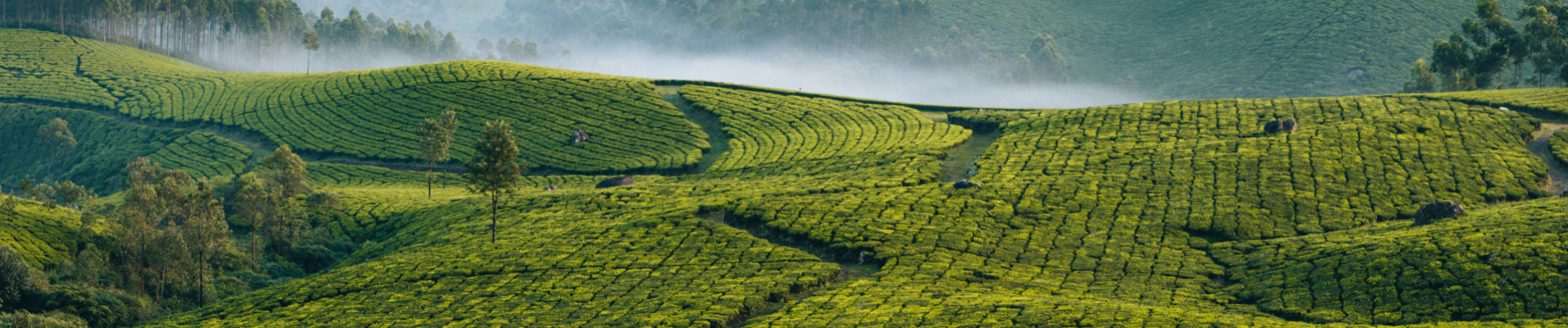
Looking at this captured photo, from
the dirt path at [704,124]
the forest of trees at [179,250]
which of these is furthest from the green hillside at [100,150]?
the dirt path at [704,124]

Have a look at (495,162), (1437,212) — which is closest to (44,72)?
(495,162)

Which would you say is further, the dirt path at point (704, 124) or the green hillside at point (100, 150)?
the green hillside at point (100, 150)

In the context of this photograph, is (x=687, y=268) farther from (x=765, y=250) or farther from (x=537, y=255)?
(x=537, y=255)

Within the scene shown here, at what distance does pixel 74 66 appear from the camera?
5635 inches

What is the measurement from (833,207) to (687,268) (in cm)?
1460

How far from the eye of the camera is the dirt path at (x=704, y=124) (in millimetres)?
95931

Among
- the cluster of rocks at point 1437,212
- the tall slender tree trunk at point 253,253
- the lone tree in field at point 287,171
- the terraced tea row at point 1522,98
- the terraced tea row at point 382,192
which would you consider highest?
the terraced tea row at point 1522,98

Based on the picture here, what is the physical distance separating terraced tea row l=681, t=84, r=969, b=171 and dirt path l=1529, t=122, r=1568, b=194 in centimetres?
4273

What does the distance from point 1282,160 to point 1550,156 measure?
19746 mm

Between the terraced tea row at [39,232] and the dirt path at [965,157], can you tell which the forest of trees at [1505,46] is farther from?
the terraced tea row at [39,232]

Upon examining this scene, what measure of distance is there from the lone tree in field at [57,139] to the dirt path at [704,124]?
64473 mm

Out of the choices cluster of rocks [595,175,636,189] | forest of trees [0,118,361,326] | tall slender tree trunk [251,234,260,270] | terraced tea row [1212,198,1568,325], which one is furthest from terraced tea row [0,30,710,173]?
terraced tea row [1212,198,1568,325]

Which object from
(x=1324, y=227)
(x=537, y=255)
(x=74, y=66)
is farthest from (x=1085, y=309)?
(x=74, y=66)

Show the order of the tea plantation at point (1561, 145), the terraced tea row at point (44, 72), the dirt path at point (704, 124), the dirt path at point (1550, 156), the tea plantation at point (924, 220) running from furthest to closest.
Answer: the terraced tea row at point (44, 72) → the dirt path at point (704, 124) → the tea plantation at point (1561, 145) → the dirt path at point (1550, 156) → the tea plantation at point (924, 220)
